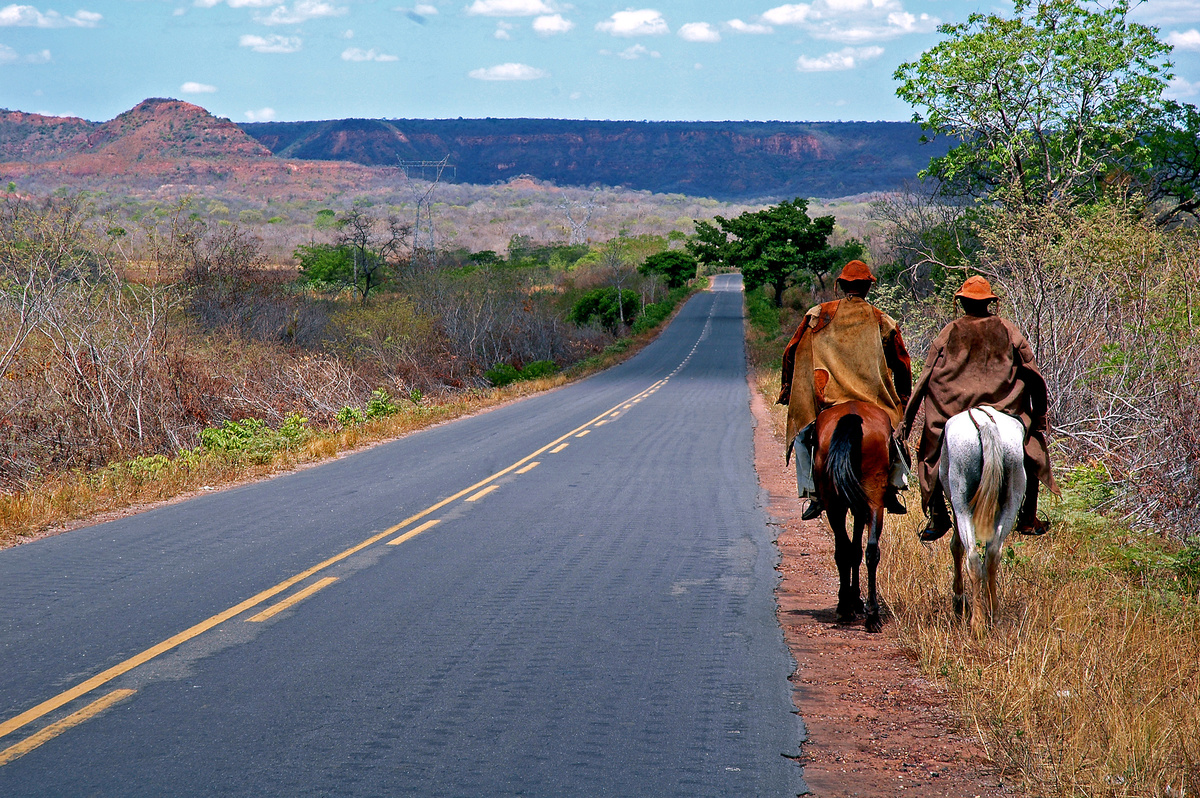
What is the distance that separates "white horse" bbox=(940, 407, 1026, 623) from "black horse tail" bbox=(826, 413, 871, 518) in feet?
1.84

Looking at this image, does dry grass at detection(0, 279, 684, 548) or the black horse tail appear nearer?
the black horse tail

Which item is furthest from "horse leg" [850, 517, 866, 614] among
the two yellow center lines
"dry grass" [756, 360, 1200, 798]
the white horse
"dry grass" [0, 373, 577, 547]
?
"dry grass" [0, 373, 577, 547]

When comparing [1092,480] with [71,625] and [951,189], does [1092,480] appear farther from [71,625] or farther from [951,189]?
[951,189]

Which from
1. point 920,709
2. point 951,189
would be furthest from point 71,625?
point 951,189

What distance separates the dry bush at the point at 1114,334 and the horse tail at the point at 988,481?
3.24 meters

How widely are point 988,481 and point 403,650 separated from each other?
374 centimetres

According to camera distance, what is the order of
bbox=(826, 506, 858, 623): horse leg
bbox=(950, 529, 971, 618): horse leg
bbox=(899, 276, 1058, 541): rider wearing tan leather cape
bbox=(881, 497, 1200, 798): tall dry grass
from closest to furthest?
1. bbox=(881, 497, 1200, 798): tall dry grass
2. bbox=(899, 276, 1058, 541): rider wearing tan leather cape
3. bbox=(950, 529, 971, 618): horse leg
4. bbox=(826, 506, 858, 623): horse leg

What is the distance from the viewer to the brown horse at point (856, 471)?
6246 mm

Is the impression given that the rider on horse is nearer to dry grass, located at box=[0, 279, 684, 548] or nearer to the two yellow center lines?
the two yellow center lines

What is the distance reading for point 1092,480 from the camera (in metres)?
9.82

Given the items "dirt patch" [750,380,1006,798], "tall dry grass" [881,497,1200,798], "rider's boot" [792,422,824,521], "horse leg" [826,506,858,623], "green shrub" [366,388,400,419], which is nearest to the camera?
"tall dry grass" [881,497,1200,798]

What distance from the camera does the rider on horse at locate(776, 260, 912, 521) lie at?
660 centimetres

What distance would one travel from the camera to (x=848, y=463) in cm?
623

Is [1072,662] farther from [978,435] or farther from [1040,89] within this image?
[1040,89]
